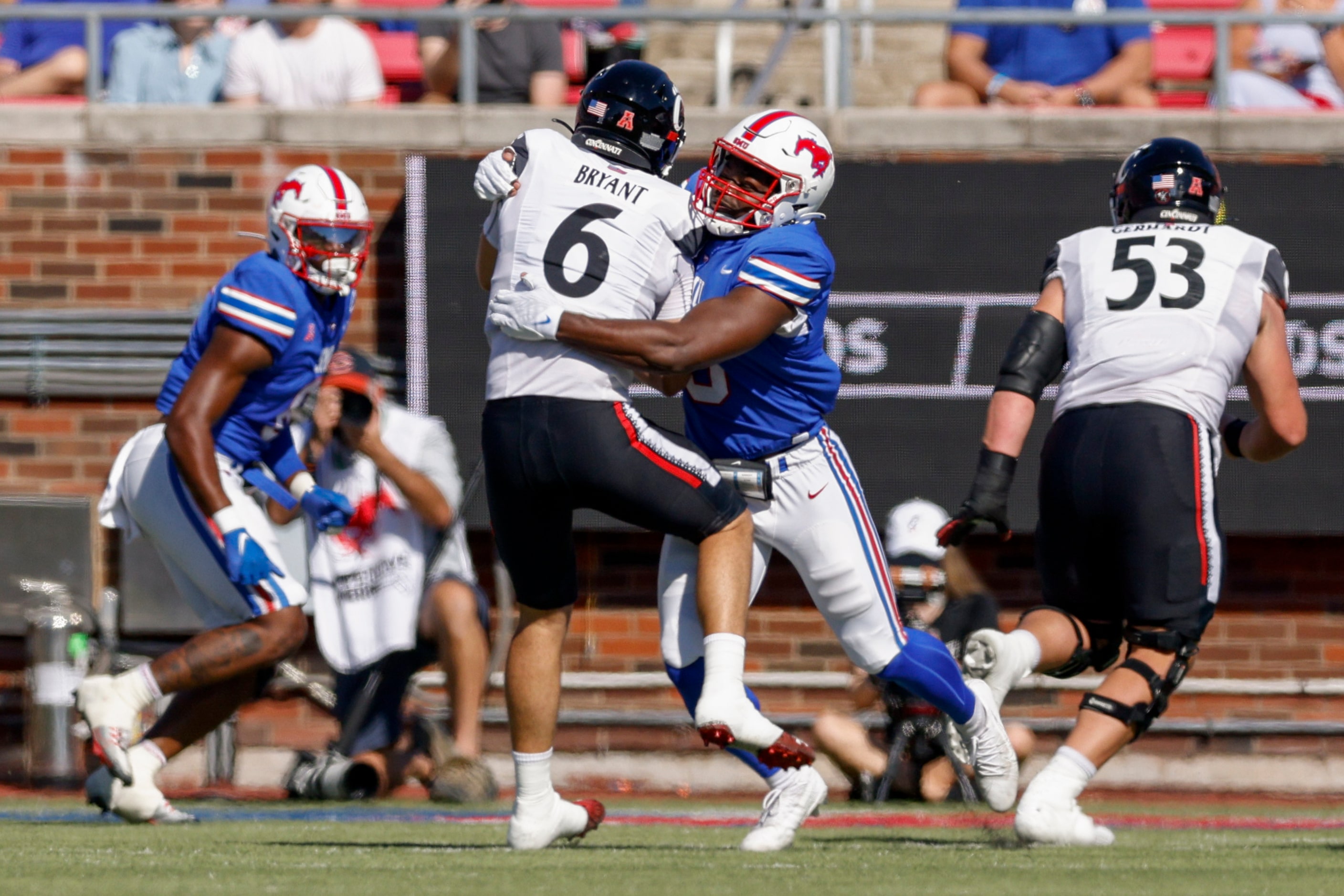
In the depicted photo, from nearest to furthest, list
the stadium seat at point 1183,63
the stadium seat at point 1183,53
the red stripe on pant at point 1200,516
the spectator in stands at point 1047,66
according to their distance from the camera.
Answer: the red stripe on pant at point 1200,516 < the spectator in stands at point 1047,66 < the stadium seat at point 1183,63 < the stadium seat at point 1183,53

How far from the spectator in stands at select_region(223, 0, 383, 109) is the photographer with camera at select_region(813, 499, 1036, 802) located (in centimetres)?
317

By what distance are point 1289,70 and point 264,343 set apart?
212 inches

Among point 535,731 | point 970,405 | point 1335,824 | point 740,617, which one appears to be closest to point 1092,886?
point 740,617

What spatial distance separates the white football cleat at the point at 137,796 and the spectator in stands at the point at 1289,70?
568 cm

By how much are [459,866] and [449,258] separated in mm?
4192

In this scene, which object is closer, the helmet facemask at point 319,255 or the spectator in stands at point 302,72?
the helmet facemask at point 319,255

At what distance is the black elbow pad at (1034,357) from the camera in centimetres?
502

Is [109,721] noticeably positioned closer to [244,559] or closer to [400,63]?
[244,559]

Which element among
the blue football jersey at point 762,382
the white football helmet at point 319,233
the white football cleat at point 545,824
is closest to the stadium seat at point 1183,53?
the white football helmet at point 319,233

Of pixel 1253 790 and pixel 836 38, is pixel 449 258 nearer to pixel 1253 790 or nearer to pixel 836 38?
pixel 836 38

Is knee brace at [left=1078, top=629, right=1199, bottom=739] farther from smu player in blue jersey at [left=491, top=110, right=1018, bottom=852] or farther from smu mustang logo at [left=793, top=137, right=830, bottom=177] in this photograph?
smu mustang logo at [left=793, top=137, right=830, bottom=177]

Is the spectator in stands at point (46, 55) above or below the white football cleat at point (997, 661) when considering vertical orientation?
above

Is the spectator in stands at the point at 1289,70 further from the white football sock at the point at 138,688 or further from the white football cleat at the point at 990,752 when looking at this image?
the white football sock at the point at 138,688

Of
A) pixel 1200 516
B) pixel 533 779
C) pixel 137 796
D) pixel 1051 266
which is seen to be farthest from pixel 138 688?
pixel 1200 516
